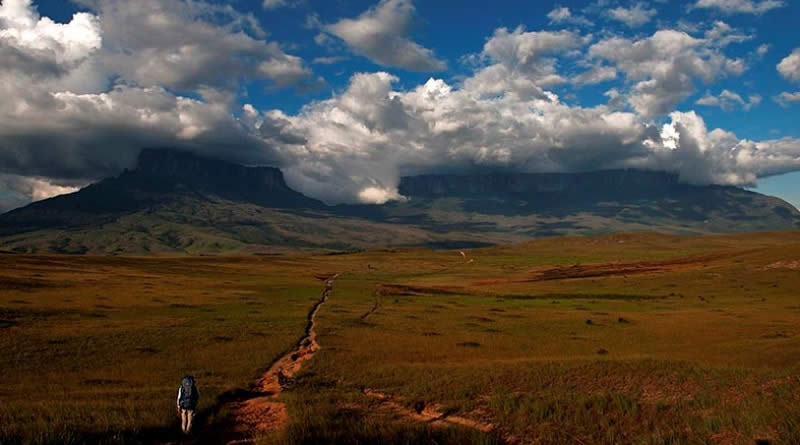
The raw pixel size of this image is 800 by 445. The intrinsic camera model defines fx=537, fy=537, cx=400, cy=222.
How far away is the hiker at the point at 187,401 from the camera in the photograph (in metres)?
20.9

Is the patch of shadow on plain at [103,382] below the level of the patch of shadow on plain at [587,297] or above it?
above

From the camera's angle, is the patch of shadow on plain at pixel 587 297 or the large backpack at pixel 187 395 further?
the patch of shadow on plain at pixel 587 297

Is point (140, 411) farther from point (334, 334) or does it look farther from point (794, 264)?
point (794, 264)

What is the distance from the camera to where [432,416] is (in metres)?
24.8

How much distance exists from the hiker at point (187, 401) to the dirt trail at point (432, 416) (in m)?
8.79

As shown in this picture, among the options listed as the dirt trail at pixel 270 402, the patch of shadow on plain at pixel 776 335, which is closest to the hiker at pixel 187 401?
the dirt trail at pixel 270 402

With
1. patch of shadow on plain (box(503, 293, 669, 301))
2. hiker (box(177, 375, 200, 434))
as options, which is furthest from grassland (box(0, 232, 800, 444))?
patch of shadow on plain (box(503, 293, 669, 301))

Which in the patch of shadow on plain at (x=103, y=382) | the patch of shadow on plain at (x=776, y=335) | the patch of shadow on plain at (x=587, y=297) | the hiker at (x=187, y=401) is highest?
the hiker at (x=187, y=401)

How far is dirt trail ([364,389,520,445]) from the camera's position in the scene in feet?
73.7

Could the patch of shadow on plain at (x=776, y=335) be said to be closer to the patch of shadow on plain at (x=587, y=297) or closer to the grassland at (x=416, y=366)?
the grassland at (x=416, y=366)

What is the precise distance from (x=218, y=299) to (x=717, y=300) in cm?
7150

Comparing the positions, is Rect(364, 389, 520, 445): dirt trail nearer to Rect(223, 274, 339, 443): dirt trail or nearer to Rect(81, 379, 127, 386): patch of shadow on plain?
Rect(223, 274, 339, 443): dirt trail

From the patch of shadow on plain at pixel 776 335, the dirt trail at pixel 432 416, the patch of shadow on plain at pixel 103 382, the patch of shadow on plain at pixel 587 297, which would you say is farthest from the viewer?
the patch of shadow on plain at pixel 587 297

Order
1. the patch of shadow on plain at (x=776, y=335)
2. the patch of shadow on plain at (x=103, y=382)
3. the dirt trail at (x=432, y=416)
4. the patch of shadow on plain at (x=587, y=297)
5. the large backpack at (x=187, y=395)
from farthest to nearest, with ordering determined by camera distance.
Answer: the patch of shadow on plain at (x=587, y=297) < the patch of shadow on plain at (x=776, y=335) < the patch of shadow on plain at (x=103, y=382) < the dirt trail at (x=432, y=416) < the large backpack at (x=187, y=395)
